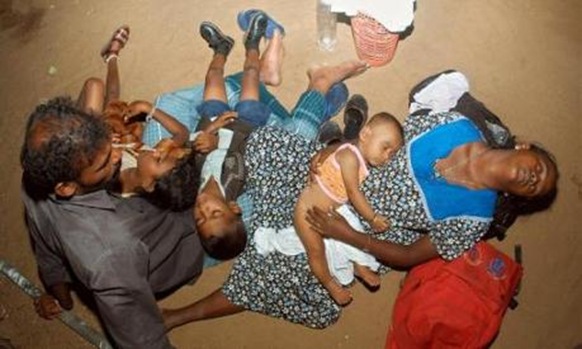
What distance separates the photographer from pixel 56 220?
227cm

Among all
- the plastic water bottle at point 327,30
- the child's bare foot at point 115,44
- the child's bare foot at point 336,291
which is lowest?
the child's bare foot at point 336,291

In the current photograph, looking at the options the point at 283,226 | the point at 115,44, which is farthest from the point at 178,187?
the point at 115,44

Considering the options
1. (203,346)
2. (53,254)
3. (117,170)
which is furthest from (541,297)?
(53,254)

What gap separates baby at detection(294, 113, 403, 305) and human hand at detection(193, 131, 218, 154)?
499mm

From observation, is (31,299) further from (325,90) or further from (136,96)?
(325,90)

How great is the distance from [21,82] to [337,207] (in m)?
2.31

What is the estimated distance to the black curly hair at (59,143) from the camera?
2051 millimetres

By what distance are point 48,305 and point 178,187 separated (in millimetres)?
1162

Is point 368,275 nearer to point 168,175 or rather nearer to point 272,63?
point 168,175

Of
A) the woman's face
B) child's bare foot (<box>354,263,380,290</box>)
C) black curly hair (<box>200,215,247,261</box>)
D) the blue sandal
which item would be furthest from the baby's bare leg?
the blue sandal

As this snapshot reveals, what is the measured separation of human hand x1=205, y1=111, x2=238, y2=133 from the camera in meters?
2.94

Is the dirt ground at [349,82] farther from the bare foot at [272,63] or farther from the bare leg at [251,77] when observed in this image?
the bare leg at [251,77]

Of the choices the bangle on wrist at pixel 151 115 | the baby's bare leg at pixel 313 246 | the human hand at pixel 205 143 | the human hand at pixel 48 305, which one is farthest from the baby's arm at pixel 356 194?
the human hand at pixel 48 305

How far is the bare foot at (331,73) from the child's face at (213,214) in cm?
96
